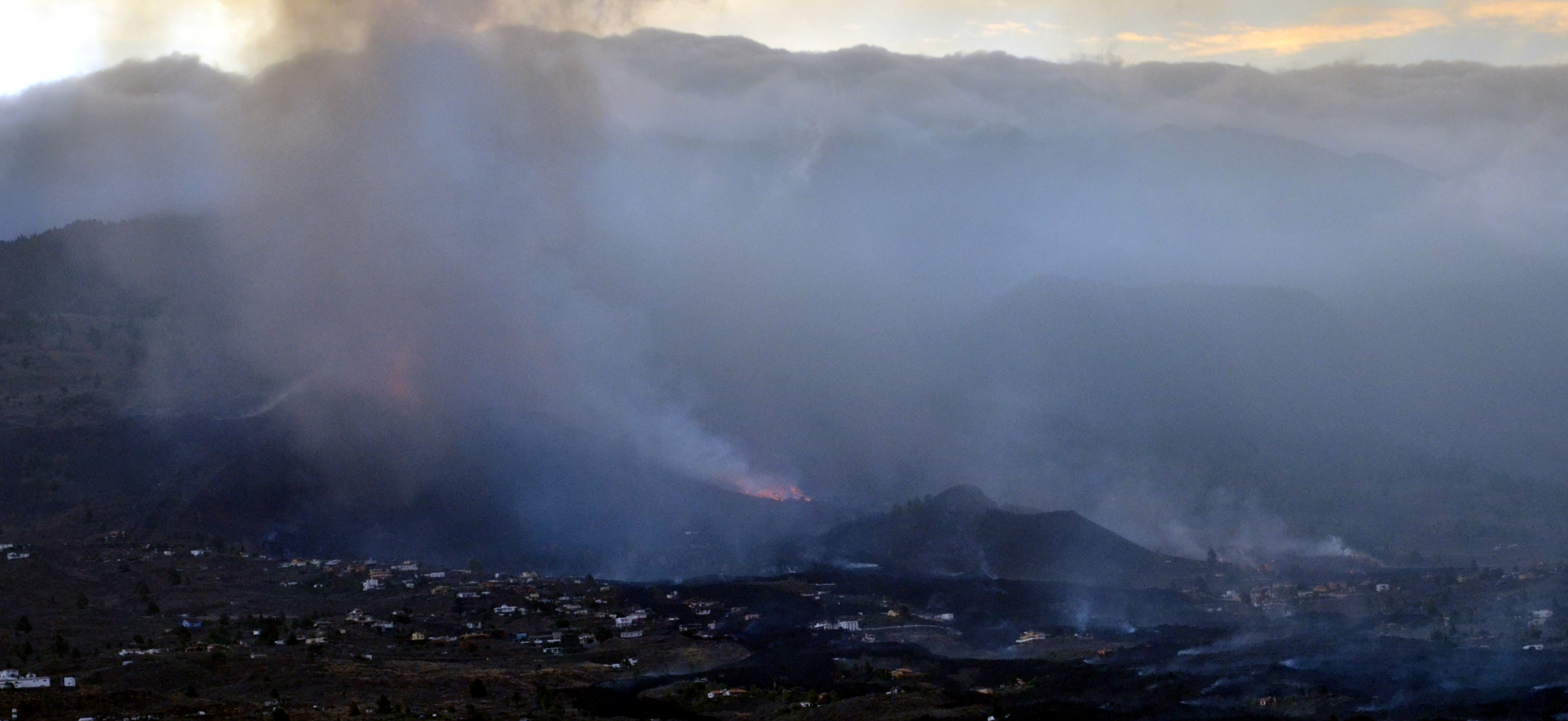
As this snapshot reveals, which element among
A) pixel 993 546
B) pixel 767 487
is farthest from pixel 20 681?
pixel 767 487

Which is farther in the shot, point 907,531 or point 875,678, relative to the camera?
point 907,531

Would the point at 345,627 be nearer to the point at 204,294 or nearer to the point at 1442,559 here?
the point at 1442,559

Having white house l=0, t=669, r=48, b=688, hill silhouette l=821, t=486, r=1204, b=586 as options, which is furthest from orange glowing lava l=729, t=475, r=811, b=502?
white house l=0, t=669, r=48, b=688

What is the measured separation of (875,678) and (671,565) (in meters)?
46.5

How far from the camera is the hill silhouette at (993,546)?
392ft

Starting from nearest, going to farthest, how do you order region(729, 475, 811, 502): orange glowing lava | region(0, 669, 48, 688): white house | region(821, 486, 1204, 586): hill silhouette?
region(0, 669, 48, 688): white house
region(821, 486, 1204, 586): hill silhouette
region(729, 475, 811, 502): orange glowing lava

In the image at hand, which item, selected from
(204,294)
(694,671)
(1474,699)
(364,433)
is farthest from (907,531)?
(204,294)

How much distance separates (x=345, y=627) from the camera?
106125 millimetres

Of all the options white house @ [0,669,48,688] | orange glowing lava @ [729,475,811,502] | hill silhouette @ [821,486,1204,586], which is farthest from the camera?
orange glowing lava @ [729,475,811,502]

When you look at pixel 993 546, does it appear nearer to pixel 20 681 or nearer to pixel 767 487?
pixel 767 487

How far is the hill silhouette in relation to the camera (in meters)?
120

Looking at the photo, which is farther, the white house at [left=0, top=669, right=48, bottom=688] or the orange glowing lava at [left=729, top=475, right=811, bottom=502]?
the orange glowing lava at [left=729, top=475, right=811, bottom=502]

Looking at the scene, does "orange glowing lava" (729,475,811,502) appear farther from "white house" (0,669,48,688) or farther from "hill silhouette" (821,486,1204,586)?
"white house" (0,669,48,688)

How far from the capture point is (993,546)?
124m
